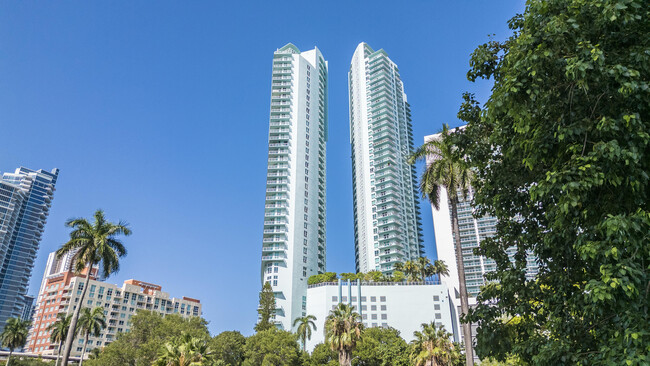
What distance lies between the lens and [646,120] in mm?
10586

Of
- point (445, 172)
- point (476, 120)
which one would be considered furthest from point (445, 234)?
point (476, 120)

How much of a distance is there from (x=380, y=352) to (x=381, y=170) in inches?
3980

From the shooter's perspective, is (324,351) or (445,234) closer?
(324,351)

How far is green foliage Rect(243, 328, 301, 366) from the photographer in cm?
7044

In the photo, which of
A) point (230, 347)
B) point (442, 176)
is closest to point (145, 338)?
point (230, 347)

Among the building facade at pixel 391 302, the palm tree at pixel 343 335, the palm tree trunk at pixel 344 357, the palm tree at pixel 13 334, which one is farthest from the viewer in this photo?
the building facade at pixel 391 302

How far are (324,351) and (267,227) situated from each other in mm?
65276

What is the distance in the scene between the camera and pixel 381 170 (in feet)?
551

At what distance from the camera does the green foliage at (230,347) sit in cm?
7394

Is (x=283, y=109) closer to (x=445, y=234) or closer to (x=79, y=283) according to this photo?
(x=445, y=234)

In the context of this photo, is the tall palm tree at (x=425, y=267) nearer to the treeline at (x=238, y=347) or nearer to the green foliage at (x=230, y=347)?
the treeline at (x=238, y=347)

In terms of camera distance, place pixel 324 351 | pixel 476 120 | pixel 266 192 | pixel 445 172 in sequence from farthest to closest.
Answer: pixel 266 192 < pixel 324 351 < pixel 445 172 < pixel 476 120

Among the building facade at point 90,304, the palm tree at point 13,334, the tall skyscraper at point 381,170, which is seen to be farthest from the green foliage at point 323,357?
the building facade at point 90,304

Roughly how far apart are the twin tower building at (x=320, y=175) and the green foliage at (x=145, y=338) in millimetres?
60693
